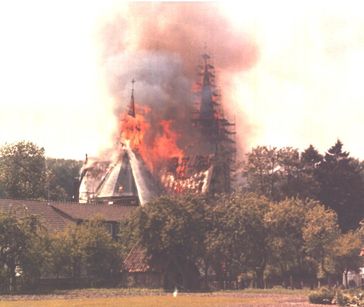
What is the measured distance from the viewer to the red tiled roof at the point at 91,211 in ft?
290

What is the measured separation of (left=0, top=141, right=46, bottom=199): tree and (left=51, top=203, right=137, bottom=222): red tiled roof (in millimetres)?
22577

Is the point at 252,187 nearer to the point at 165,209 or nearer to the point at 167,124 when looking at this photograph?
the point at 167,124

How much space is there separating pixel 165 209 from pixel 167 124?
83.4ft

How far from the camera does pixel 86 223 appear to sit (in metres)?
75.9

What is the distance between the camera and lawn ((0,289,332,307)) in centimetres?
4488

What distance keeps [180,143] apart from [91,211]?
1576cm

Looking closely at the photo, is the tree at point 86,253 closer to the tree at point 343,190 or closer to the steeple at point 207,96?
the steeple at point 207,96

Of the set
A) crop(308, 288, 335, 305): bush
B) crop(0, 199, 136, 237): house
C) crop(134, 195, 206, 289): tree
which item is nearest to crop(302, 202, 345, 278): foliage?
crop(134, 195, 206, 289): tree

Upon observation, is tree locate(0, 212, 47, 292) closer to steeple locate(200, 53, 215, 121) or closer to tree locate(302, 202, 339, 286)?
tree locate(302, 202, 339, 286)

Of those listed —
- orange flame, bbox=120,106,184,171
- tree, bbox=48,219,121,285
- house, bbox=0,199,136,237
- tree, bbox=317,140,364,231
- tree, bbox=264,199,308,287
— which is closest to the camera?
tree, bbox=48,219,121,285

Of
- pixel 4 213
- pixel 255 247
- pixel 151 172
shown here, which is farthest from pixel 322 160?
pixel 4 213

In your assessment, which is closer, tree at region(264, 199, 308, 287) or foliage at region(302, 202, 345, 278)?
foliage at region(302, 202, 345, 278)

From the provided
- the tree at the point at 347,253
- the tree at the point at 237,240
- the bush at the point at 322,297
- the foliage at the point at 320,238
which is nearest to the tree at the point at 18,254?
the tree at the point at 237,240

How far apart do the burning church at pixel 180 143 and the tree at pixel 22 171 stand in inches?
701
